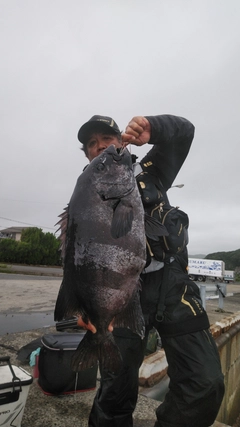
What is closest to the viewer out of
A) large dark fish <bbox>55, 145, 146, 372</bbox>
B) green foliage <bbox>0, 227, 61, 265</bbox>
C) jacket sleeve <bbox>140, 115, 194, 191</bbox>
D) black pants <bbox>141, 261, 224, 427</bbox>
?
large dark fish <bbox>55, 145, 146, 372</bbox>

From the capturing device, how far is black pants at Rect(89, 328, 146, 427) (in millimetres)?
2188

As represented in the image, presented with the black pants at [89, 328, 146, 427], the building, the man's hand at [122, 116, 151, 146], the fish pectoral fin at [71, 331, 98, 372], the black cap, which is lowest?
the black pants at [89, 328, 146, 427]

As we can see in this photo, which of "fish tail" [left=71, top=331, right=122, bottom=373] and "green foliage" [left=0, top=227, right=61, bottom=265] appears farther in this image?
"green foliage" [left=0, top=227, right=61, bottom=265]

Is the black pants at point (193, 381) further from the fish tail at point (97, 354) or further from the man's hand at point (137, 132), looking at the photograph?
the man's hand at point (137, 132)

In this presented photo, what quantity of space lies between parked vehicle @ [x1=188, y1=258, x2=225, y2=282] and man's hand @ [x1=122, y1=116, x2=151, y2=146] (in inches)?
1423

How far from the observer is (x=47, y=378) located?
10.4 ft

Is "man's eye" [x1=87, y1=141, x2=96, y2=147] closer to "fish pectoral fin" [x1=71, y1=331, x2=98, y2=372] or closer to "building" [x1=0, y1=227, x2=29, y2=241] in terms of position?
"fish pectoral fin" [x1=71, y1=331, x2=98, y2=372]

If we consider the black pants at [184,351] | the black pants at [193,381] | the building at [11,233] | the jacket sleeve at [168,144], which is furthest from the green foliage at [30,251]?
the black pants at [193,381]

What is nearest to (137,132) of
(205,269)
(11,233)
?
(205,269)

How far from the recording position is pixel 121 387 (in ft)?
7.21

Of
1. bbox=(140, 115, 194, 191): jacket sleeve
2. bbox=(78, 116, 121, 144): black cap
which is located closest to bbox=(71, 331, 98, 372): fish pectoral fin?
bbox=(140, 115, 194, 191): jacket sleeve

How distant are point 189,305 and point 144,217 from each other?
2.60 ft

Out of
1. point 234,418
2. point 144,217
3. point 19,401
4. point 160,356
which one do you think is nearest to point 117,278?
point 144,217

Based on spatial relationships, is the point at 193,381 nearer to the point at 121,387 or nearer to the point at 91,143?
the point at 121,387
